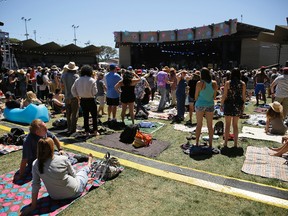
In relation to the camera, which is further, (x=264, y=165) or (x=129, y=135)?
(x=129, y=135)

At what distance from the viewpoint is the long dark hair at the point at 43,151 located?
3.02 m

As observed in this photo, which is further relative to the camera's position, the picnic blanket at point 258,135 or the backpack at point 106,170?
the picnic blanket at point 258,135

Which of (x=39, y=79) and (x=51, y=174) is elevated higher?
(x=39, y=79)

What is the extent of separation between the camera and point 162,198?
3518 mm

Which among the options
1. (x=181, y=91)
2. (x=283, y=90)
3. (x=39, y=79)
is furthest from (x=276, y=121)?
(x=39, y=79)

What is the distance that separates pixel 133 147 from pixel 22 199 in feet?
8.45

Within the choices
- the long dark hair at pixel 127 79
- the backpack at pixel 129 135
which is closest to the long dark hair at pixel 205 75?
the backpack at pixel 129 135

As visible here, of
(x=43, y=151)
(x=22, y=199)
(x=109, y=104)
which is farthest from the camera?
(x=109, y=104)

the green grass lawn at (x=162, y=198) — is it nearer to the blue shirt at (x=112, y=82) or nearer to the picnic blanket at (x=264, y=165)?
the picnic blanket at (x=264, y=165)

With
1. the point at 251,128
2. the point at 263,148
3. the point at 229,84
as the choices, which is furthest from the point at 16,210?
the point at 251,128

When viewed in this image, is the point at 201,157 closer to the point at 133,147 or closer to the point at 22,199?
the point at 133,147

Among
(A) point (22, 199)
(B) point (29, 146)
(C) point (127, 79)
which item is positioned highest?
(C) point (127, 79)

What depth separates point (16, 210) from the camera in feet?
10.6

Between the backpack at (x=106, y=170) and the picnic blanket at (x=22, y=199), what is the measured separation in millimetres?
156
